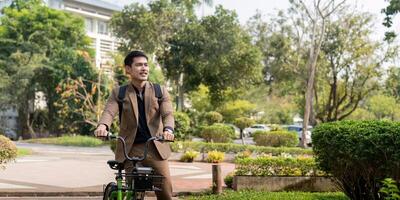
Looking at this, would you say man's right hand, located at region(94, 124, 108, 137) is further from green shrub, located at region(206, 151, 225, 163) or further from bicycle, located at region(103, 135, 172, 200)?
green shrub, located at region(206, 151, 225, 163)

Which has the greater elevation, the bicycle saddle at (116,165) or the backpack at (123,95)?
the backpack at (123,95)

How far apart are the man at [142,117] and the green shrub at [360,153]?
3755 mm

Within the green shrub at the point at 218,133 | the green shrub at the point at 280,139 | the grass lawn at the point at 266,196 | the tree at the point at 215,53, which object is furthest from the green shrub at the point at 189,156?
the tree at the point at 215,53

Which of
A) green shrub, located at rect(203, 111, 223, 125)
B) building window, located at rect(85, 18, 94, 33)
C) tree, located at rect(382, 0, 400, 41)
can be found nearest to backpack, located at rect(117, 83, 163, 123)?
tree, located at rect(382, 0, 400, 41)

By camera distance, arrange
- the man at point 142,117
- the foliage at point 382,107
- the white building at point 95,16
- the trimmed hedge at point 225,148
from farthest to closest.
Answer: the white building at point 95,16 → the foliage at point 382,107 → the trimmed hedge at point 225,148 → the man at point 142,117

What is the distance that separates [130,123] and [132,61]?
0.50 m

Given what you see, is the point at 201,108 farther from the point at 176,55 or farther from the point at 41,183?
the point at 41,183

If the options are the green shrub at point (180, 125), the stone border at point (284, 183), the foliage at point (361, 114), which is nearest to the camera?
the stone border at point (284, 183)

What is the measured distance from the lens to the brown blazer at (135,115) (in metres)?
4.50

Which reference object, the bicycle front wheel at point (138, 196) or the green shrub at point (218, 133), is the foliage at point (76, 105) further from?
the bicycle front wheel at point (138, 196)

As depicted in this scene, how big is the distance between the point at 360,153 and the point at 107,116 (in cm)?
421

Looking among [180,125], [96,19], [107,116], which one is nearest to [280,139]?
[180,125]

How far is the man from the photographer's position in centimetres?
450

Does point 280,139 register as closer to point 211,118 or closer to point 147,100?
point 211,118
